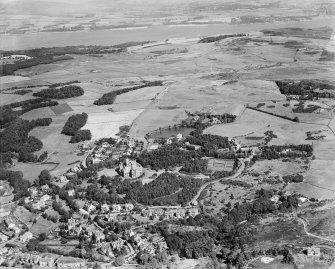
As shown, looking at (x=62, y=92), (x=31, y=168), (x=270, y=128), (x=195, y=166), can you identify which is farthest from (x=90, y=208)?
(x=62, y=92)

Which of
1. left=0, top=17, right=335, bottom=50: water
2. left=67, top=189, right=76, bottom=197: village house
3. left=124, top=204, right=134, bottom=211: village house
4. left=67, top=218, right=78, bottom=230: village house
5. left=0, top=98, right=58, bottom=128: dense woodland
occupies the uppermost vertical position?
left=67, top=218, right=78, bottom=230: village house

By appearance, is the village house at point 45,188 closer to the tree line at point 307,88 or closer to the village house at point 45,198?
the village house at point 45,198

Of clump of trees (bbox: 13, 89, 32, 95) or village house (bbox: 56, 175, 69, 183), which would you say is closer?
village house (bbox: 56, 175, 69, 183)

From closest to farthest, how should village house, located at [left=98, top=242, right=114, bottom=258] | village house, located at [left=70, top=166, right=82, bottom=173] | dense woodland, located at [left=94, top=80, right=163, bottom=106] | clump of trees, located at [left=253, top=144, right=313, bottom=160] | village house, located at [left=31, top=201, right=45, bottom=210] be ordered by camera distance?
village house, located at [left=98, top=242, right=114, bottom=258] < village house, located at [left=31, top=201, right=45, bottom=210] < village house, located at [left=70, top=166, right=82, bottom=173] < clump of trees, located at [left=253, top=144, right=313, bottom=160] < dense woodland, located at [left=94, top=80, right=163, bottom=106]

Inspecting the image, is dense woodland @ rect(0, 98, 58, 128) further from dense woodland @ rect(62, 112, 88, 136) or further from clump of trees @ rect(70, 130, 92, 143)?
clump of trees @ rect(70, 130, 92, 143)

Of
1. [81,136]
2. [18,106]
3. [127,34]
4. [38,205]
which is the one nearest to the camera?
[38,205]

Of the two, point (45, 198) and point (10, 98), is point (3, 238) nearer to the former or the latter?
point (45, 198)

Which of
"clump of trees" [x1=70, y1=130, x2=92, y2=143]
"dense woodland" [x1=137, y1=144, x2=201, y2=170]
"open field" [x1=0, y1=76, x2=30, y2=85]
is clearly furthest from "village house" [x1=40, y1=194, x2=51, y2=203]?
"open field" [x1=0, y1=76, x2=30, y2=85]

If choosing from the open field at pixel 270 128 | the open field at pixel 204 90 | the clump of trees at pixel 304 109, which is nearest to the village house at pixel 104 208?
the open field at pixel 204 90
